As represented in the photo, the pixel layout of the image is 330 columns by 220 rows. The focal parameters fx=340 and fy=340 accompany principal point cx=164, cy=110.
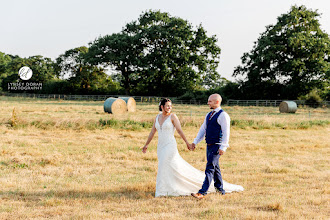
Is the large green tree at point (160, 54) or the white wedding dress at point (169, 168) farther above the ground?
the large green tree at point (160, 54)

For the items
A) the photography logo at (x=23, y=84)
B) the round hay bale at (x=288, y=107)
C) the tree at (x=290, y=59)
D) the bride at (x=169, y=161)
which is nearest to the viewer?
the bride at (x=169, y=161)

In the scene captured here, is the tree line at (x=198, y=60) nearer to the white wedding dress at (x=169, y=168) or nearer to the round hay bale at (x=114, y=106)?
the round hay bale at (x=114, y=106)

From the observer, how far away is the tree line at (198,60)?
1668 inches

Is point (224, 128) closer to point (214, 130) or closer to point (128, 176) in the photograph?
point (214, 130)

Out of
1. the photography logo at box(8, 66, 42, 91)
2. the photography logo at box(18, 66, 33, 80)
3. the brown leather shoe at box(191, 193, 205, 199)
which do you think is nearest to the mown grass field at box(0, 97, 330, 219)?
the brown leather shoe at box(191, 193, 205, 199)

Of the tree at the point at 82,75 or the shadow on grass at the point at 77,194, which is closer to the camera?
the shadow on grass at the point at 77,194

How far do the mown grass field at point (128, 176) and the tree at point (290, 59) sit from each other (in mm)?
29733

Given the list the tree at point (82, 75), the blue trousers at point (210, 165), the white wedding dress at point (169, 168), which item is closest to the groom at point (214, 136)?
the blue trousers at point (210, 165)

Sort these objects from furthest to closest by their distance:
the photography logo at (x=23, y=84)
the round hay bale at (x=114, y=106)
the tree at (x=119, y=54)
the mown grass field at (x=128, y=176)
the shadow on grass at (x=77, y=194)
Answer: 1. the photography logo at (x=23, y=84)
2. the tree at (x=119, y=54)
3. the round hay bale at (x=114, y=106)
4. the shadow on grass at (x=77, y=194)
5. the mown grass field at (x=128, y=176)

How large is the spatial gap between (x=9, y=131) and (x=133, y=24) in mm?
40686

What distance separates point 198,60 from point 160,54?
5.55 meters

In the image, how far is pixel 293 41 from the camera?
41.5 metres

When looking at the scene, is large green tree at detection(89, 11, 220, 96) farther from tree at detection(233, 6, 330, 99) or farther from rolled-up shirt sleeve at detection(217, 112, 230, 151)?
rolled-up shirt sleeve at detection(217, 112, 230, 151)

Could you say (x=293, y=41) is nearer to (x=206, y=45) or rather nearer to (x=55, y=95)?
(x=206, y=45)
